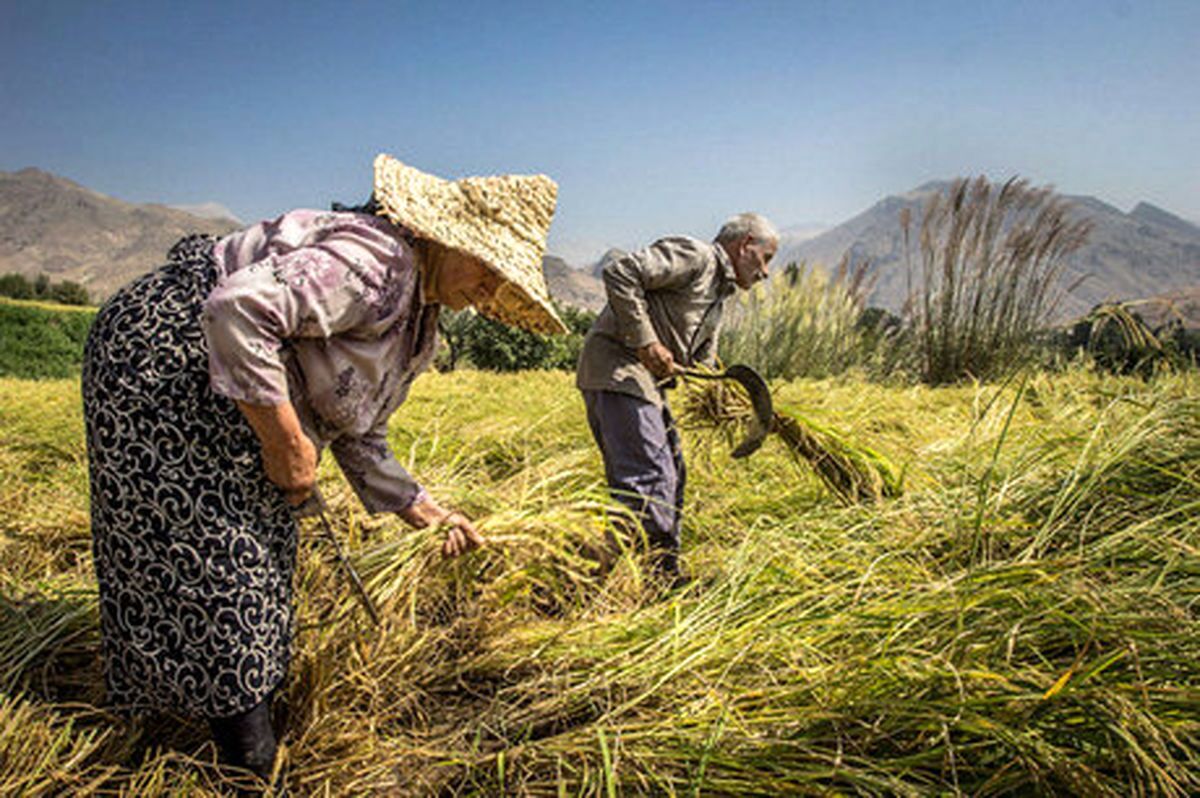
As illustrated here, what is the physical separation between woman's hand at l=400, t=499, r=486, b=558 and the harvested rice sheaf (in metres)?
1.30

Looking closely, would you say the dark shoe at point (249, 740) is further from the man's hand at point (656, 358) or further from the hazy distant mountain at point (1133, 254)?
the hazy distant mountain at point (1133, 254)

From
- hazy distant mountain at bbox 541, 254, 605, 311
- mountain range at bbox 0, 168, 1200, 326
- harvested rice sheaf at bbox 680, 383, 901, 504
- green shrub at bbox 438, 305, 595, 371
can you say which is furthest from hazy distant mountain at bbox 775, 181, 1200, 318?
harvested rice sheaf at bbox 680, 383, 901, 504

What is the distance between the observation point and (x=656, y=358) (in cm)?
228

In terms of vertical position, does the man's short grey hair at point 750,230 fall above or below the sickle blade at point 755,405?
above

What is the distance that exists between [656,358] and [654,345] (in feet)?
0.14

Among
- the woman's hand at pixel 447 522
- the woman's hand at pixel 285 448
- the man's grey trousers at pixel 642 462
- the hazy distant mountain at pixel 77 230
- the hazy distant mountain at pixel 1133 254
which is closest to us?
the woman's hand at pixel 285 448

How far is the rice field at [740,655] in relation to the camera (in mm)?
1042

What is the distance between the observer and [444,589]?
1758 millimetres

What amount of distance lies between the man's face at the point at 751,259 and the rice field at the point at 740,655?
0.80m

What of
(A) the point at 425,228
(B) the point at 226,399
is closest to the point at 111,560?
(B) the point at 226,399

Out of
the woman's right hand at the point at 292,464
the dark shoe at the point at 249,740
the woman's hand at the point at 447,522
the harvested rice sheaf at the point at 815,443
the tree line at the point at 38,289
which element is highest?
the woman's right hand at the point at 292,464

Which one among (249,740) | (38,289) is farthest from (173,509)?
(38,289)

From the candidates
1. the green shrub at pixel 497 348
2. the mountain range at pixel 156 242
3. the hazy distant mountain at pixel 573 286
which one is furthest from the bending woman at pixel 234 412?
the hazy distant mountain at pixel 573 286

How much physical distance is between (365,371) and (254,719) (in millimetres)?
611
